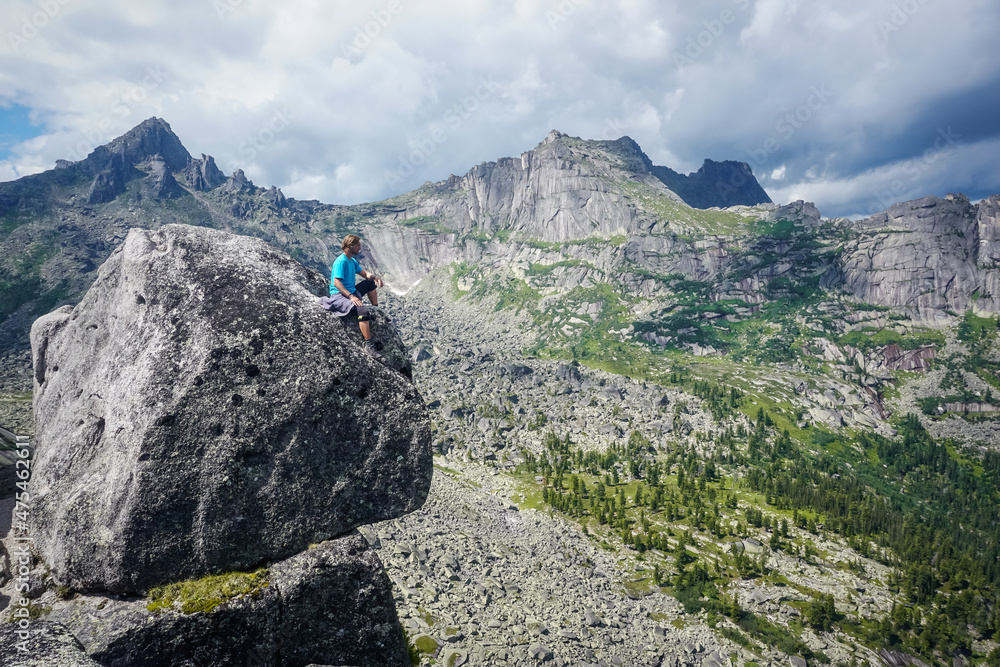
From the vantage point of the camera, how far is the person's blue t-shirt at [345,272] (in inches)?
570

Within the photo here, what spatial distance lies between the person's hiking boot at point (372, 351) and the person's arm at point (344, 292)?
4.16 ft

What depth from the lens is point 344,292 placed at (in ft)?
46.9

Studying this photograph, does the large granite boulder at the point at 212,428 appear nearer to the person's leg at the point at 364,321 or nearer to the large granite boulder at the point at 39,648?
the person's leg at the point at 364,321

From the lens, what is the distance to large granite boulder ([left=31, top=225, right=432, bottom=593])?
11516 mm

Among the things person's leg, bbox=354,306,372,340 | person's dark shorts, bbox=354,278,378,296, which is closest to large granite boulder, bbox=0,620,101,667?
person's leg, bbox=354,306,372,340

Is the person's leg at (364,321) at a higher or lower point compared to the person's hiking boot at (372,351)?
higher

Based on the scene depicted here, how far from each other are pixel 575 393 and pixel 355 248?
181m

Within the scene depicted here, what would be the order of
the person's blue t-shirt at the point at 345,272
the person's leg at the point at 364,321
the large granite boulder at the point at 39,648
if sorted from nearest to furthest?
the large granite boulder at the point at 39,648, the person's leg at the point at 364,321, the person's blue t-shirt at the point at 345,272

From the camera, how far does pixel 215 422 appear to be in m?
12.1

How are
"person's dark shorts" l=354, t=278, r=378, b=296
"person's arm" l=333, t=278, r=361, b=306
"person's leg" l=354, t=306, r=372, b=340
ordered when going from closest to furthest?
"person's arm" l=333, t=278, r=361, b=306
"person's leg" l=354, t=306, r=372, b=340
"person's dark shorts" l=354, t=278, r=378, b=296

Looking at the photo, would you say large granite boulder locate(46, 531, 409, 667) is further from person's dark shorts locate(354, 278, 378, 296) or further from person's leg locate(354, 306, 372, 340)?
person's dark shorts locate(354, 278, 378, 296)

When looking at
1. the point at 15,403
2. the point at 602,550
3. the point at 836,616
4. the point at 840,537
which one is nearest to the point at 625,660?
the point at 602,550

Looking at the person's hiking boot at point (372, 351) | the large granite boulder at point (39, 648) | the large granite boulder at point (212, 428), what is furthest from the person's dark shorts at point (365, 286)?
the large granite boulder at point (39, 648)

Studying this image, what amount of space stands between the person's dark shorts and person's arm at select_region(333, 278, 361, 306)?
105 centimetres
